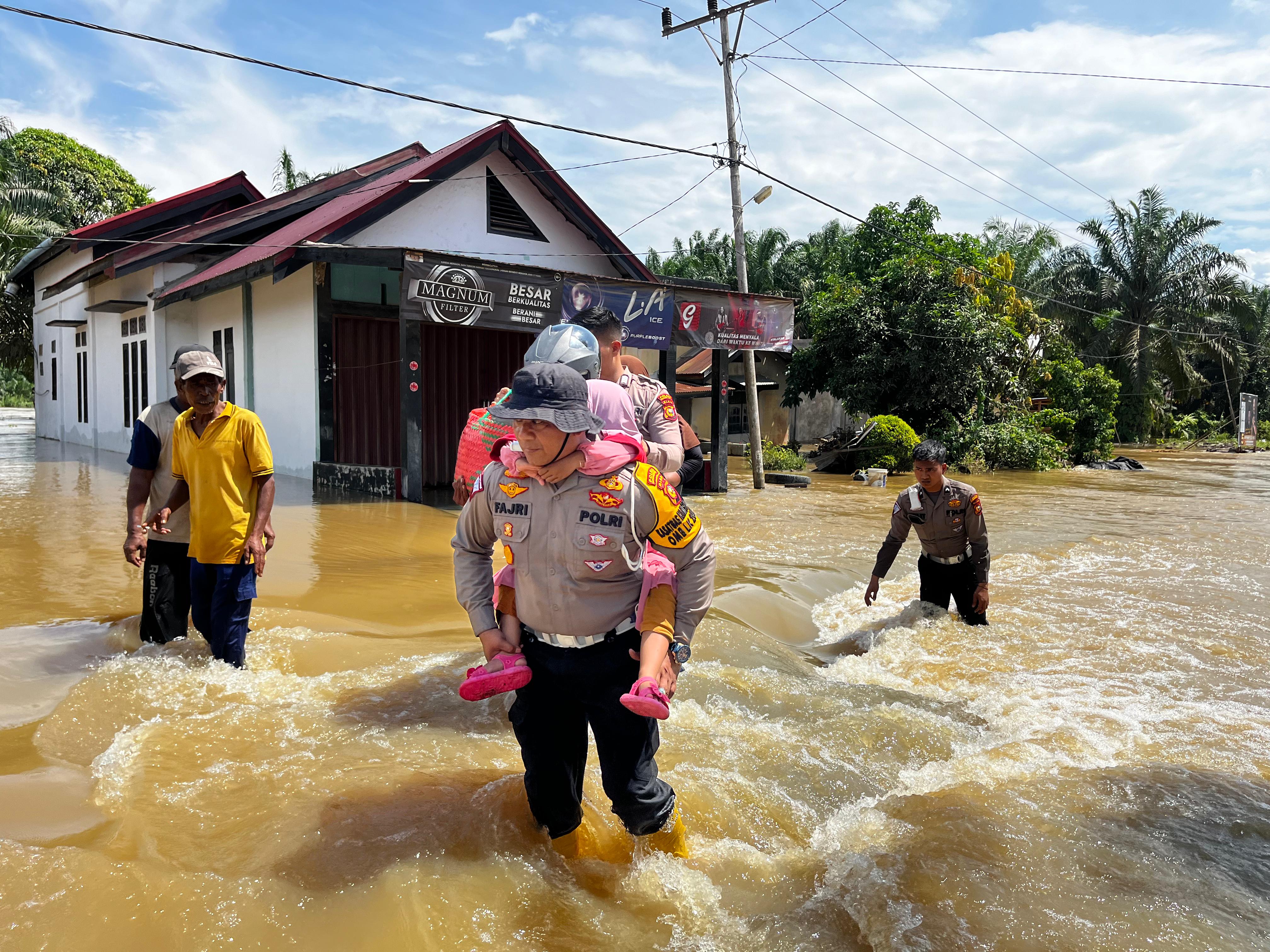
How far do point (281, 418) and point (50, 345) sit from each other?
52.2 ft

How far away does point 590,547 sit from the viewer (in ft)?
8.56

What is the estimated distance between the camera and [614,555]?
2.62 metres

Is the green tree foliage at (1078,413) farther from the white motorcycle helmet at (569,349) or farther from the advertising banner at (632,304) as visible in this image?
the white motorcycle helmet at (569,349)

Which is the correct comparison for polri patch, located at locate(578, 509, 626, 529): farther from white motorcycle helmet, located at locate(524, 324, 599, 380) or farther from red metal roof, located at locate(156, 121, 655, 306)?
red metal roof, located at locate(156, 121, 655, 306)

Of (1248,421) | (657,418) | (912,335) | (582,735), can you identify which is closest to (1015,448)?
(912,335)

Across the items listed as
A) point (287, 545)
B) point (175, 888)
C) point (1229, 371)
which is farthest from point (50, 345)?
point (1229, 371)

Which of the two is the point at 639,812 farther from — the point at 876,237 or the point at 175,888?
the point at 876,237

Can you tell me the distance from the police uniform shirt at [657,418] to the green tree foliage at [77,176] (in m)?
35.6

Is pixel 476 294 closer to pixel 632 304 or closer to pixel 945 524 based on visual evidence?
pixel 632 304

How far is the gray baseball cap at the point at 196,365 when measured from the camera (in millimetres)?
4223

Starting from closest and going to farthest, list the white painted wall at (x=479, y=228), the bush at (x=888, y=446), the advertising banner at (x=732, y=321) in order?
1. the white painted wall at (x=479, y=228)
2. the advertising banner at (x=732, y=321)
3. the bush at (x=888, y=446)

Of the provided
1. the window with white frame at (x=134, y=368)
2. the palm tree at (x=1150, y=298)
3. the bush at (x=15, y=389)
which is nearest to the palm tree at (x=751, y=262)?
the palm tree at (x=1150, y=298)

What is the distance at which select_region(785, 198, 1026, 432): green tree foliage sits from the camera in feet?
78.9

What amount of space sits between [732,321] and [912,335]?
11261 millimetres
